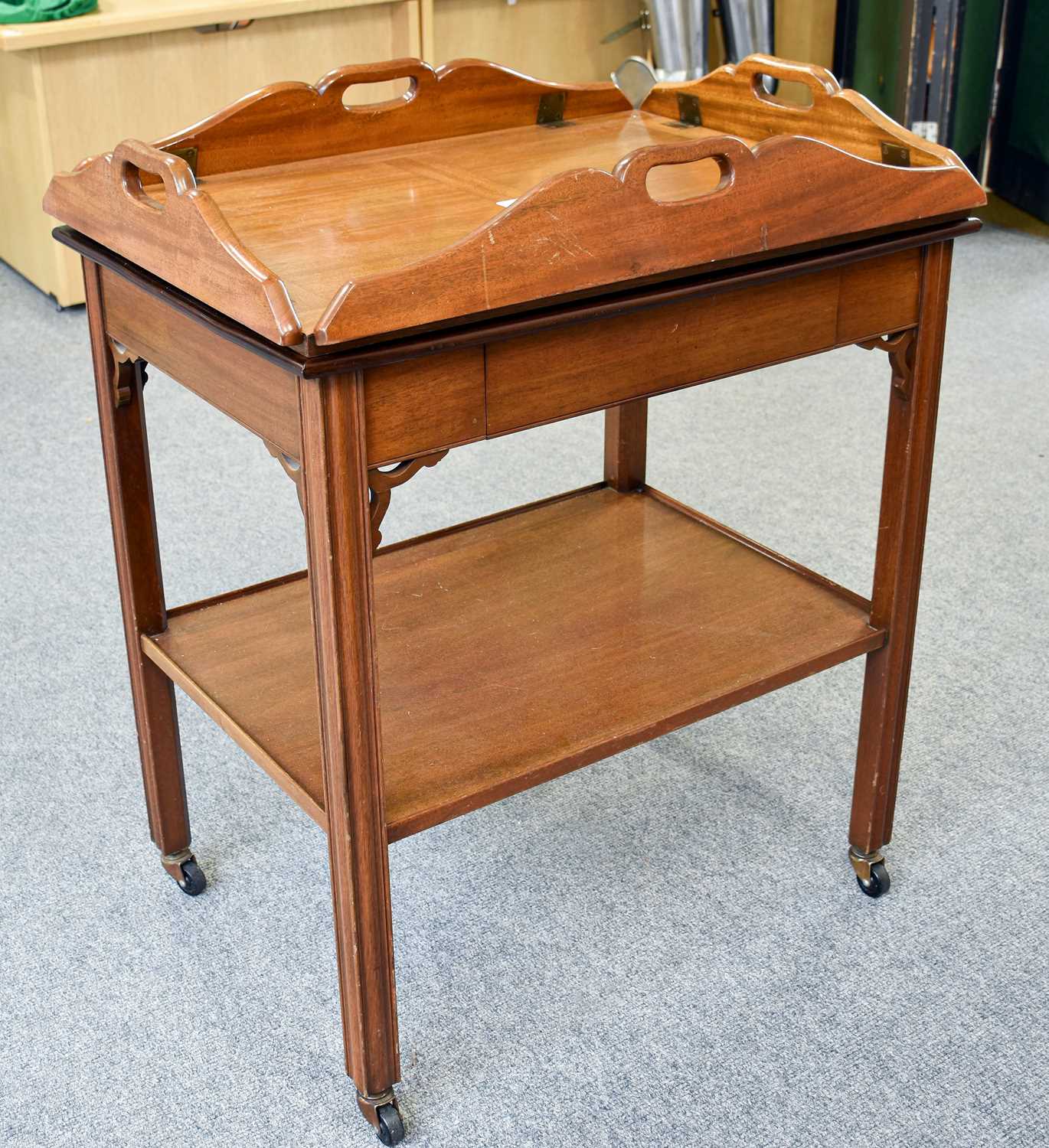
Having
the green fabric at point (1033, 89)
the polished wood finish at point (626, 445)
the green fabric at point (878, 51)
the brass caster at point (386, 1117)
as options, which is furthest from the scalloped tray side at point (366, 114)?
the green fabric at point (1033, 89)

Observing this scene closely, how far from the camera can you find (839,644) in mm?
1578

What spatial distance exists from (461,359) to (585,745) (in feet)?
1.43

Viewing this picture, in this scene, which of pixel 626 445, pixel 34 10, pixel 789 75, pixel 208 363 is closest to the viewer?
pixel 208 363

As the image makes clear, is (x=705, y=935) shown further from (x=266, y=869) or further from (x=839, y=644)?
(x=266, y=869)

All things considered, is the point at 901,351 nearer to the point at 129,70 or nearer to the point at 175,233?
the point at 175,233

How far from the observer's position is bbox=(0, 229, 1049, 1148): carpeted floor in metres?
1.45

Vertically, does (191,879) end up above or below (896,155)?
below

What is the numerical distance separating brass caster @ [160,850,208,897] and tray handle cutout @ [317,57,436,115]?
0.87 meters

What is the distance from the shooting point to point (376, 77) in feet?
4.92

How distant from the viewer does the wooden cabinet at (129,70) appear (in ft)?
10.8

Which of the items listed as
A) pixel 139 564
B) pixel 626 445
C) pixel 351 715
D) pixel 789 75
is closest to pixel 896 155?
pixel 789 75

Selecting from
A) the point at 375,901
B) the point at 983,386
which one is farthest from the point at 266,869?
the point at 983,386

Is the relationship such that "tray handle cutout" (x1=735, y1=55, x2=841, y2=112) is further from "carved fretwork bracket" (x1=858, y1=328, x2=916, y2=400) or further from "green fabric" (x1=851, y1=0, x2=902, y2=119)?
"green fabric" (x1=851, y1=0, x2=902, y2=119)

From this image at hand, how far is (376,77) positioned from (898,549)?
72cm
